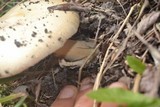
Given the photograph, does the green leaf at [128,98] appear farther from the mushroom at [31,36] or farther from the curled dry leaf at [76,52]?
the curled dry leaf at [76,52]

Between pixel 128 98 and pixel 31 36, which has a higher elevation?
pixel 31 36

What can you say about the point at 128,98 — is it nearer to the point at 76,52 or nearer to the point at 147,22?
the point at 147,22

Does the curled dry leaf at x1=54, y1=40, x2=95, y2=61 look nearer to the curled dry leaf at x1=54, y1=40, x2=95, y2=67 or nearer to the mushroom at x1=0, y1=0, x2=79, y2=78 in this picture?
the curled dry leaf at x1=54, y1=40, x2=95, y2=67

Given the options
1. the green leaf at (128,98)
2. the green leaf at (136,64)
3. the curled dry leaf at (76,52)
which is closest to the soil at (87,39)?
the curled dry leaf at (76,52)

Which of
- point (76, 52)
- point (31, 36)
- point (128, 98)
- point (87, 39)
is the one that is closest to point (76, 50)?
point (76, 52)

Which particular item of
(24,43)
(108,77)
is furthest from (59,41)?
(108,77)
